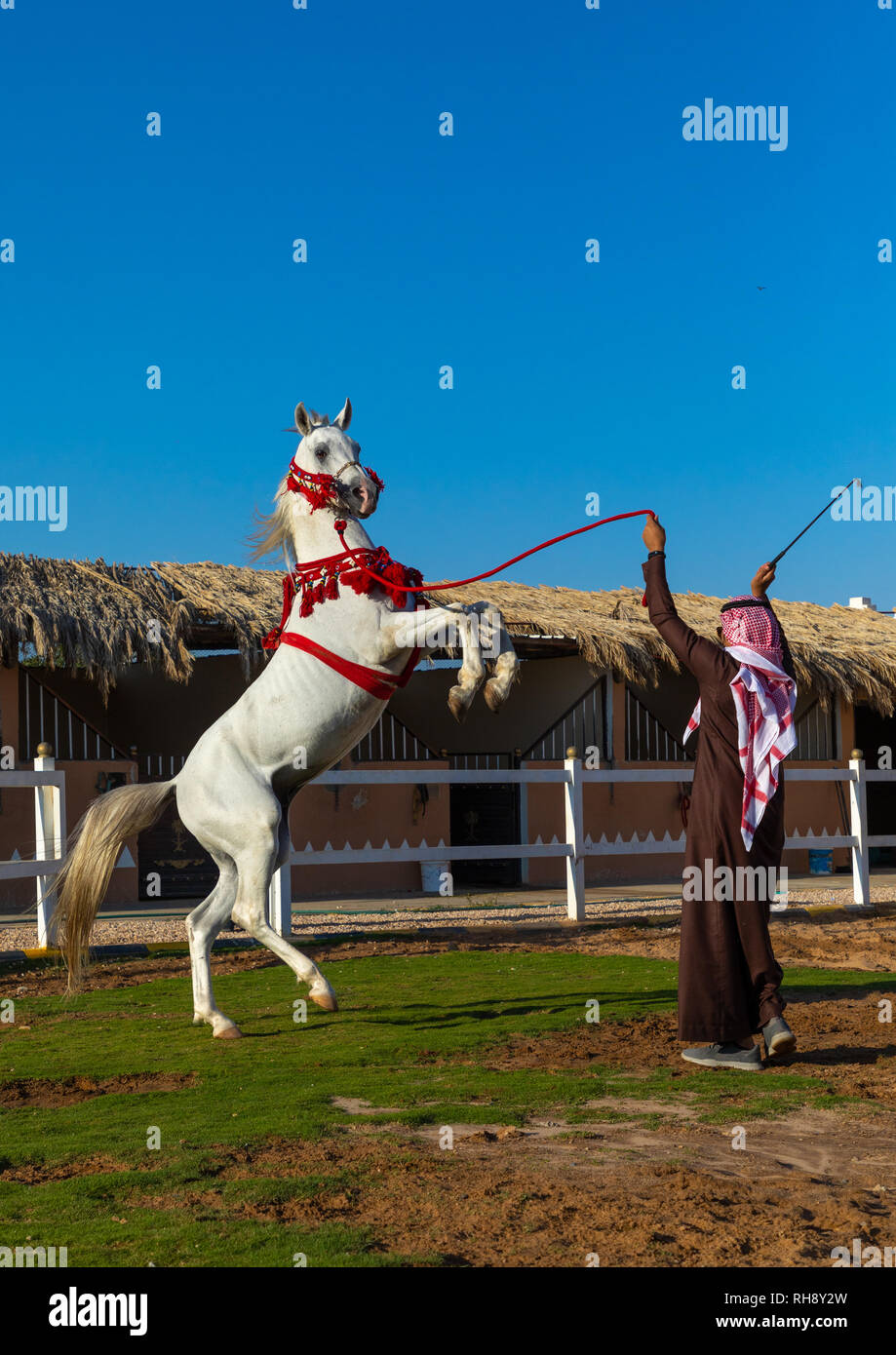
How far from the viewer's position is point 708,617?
18203 mm

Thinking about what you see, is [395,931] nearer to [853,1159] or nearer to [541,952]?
[541,952]

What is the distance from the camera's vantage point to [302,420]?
5.99 m

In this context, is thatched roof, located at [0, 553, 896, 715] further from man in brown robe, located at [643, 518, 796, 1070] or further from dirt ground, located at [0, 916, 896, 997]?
man in brown robe, located at [643, 518, 796, 1070]

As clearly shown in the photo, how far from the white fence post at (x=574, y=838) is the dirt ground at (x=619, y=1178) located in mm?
5482

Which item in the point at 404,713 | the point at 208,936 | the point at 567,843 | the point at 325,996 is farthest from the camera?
the point at 404,713

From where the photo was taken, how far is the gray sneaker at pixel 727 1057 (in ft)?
17.2

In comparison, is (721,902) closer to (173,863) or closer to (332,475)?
(332,475)

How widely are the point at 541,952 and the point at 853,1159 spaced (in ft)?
17.6

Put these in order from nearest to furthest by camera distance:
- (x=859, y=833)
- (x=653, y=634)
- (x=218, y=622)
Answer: (x=859, y=833) < (x=218, y=622) < (x=653, y=634)

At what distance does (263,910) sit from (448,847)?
4977 millimetres

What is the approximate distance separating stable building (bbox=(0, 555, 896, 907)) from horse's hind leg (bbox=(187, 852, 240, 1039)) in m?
4.41

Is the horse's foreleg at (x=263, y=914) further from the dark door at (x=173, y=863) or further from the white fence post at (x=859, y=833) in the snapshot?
the dark door at (x=173, y=863)

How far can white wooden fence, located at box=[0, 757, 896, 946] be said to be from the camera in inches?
351

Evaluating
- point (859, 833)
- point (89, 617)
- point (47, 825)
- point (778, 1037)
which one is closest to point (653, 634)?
point (859, 833)
